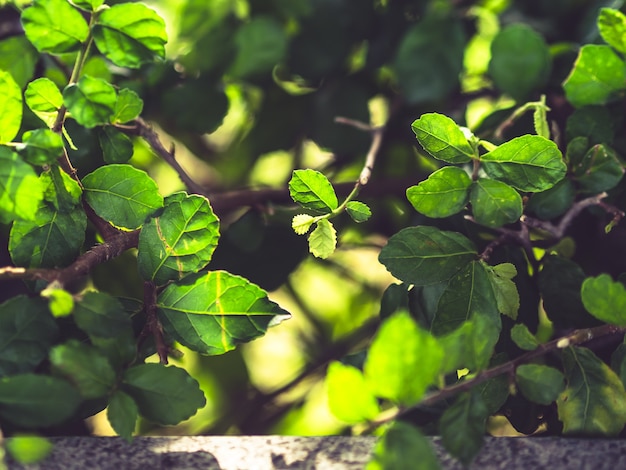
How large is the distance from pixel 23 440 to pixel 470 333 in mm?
291

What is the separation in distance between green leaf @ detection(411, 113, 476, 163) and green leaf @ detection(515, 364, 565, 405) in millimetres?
170

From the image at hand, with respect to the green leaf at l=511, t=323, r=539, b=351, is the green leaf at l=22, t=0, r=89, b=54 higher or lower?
higher

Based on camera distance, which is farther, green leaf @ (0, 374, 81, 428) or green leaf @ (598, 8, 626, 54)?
green leaf @ (598, 8, 626, 54)

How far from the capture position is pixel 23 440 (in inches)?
16.0

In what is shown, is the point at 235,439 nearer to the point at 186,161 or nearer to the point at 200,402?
the point at 200,402

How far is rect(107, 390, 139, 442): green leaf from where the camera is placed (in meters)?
0.46

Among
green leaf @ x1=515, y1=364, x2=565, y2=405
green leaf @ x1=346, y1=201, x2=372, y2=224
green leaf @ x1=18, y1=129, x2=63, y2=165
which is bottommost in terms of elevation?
green leaf @ x1=515, y1=364, x2=565, y2=405

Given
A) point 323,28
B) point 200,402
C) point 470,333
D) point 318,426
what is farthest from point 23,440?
point 318,426

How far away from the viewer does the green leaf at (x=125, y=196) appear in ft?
1.75

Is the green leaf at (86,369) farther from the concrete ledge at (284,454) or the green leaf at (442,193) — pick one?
the green leaf at (442,193)

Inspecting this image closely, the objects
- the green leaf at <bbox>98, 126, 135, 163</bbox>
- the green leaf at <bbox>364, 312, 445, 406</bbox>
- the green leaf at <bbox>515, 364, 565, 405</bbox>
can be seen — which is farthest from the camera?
the green leaf at <bbox>98, 126, 135, 163</bbox>

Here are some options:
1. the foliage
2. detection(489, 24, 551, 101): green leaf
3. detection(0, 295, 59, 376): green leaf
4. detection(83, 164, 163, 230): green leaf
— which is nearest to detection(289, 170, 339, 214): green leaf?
the foliage

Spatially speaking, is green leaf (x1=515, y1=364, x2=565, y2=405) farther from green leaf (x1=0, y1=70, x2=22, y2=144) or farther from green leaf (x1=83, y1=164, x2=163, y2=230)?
green leaf (x1=0, y1=70, x2=22, y2=144)

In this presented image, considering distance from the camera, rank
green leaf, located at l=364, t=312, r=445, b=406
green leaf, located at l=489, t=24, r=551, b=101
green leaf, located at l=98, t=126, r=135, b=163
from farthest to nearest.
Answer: green leaf, located at l=489, t=24, r=551, b=101
green leaf, located at l=98, t=126, r=135, b=163
green leaf, located at l=364, t=312, r=445, b=406
